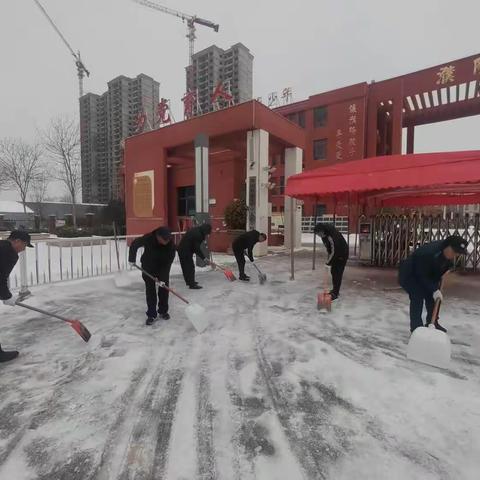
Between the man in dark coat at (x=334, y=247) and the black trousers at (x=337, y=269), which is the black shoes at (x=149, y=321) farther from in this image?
the black trousers at (x=337, y=269)

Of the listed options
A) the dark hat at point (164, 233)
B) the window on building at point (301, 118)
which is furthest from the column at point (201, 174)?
the window on building at point (301, 118)

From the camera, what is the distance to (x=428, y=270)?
3506 millimetres

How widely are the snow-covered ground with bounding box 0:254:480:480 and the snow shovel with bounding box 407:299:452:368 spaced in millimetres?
117

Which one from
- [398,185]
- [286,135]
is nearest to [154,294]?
[398,185]

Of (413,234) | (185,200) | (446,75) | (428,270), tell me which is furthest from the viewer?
(446,75)

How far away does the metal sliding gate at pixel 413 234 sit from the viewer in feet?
29.6

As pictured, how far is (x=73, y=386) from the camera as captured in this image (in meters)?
2.80

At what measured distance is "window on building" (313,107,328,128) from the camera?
2903 cm

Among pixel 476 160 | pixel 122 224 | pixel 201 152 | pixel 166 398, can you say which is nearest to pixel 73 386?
pixel 166 398

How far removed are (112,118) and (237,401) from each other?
46.0 m

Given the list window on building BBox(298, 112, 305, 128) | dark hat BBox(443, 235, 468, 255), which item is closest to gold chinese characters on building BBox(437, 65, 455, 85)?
window on building BBox(298, 112, 305, 128)

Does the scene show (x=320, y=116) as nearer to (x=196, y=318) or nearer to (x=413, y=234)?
(x=413, y=234)

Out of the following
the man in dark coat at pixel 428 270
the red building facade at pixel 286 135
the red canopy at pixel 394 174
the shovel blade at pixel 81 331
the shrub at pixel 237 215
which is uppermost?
the red building facade at pixel 286 135

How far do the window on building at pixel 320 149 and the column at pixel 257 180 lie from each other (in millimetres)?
19588
